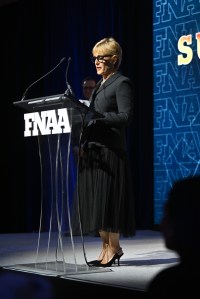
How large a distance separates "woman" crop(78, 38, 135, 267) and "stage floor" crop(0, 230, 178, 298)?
14cm

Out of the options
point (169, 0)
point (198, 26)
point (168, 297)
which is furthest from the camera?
point (169, 0)

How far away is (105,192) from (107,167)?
0.12 m

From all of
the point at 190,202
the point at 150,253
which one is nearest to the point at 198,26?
the point at 150,253

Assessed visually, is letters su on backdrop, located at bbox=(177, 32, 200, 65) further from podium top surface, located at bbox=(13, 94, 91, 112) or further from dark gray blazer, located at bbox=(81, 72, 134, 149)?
podium top surface, located at bbox=(13, 94, 91, 112)

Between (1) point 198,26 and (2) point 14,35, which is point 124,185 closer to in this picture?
(1) point 198,26

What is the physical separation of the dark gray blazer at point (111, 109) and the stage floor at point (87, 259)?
511 millimetres

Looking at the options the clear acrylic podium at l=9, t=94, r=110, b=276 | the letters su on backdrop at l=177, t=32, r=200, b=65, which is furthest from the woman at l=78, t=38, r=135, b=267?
the letters su on backdrop at l=177, t=32, r=200, b=65

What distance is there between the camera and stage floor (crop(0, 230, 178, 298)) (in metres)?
2.58

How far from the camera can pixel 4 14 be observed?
695 centimetres

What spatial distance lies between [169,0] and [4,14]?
2218mm

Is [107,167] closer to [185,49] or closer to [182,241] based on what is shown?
[182,241]

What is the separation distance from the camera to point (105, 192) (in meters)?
2.97

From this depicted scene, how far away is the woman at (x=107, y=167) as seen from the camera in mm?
2961

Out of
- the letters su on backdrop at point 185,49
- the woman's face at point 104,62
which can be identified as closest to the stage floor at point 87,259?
the woman's face at point 104,62
